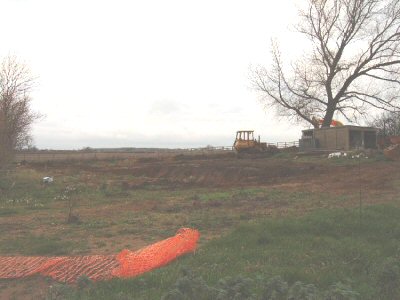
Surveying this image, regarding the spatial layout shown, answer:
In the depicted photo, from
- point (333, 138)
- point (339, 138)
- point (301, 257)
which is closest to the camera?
point (301, 257)

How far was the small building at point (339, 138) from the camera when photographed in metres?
36.6

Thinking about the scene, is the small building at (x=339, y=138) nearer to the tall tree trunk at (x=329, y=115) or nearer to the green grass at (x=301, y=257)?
the tall tree trunk at (x=329, y=115)

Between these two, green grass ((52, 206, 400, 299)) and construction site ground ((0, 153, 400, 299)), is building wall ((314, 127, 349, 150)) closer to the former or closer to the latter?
construction site ground ((0, 153, 400, 299))

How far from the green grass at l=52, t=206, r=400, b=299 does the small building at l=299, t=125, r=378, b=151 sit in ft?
91.2

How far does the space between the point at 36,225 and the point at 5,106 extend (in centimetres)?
2729

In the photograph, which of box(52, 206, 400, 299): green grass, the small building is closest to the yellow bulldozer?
the small building

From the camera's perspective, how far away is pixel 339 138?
1454 inches

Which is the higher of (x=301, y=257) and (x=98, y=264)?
(x=301, y=257)

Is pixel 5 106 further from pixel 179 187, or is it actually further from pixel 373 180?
pixel 373 180

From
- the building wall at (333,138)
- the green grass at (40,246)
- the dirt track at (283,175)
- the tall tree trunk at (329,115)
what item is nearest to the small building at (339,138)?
the building wall at (333,138)

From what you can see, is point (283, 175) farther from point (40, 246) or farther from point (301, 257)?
point (301, 257)

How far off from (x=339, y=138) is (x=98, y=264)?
107 feet

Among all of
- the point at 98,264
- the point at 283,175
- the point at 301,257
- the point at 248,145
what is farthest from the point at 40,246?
the point at 248,145

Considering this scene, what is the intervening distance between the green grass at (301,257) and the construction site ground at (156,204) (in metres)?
1.15
